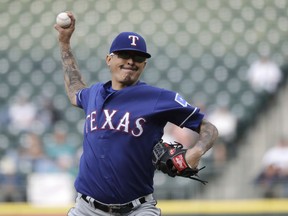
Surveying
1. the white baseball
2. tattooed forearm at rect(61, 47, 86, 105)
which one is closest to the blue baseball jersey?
tattooed forearm at rect(61, 47, 86, 105)

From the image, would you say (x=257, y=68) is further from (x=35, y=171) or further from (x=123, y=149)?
(x=123, y=149)

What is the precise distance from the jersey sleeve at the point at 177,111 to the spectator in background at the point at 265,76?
7006mm

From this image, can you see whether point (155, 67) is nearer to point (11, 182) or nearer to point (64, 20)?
point (11, 182)

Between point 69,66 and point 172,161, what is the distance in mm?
1263

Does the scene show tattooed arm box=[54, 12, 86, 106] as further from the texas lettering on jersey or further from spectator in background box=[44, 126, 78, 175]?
spectator in background box=[44, 126, 78, 175]

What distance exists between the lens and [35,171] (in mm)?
9656

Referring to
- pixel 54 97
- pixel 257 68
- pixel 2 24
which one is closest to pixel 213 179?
pixel 257 68

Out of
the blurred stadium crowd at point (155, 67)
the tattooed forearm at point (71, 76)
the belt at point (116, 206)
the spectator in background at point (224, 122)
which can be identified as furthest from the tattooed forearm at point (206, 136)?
the spectator in background at point (224, 122)

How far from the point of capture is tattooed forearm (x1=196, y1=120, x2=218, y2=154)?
418 cm

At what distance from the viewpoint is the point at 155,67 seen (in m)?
12.3

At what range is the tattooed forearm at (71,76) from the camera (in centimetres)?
489

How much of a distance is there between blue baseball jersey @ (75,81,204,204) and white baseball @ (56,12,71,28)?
0.87 meters

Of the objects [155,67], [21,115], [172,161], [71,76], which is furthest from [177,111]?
[155,67]

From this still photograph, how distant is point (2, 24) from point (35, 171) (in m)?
4.55
